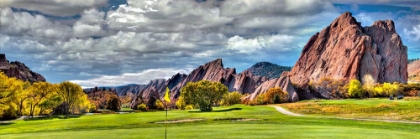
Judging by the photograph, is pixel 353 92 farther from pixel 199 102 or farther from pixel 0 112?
pixel 0 112

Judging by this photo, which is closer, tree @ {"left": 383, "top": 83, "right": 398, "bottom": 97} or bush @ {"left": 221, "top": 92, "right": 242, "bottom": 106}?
bush @ {"left": 221, "top": 92, "right": 242, "bottom": 106}

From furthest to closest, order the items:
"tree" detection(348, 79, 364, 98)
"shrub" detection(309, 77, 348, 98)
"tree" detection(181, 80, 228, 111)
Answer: "shrub" detection(309, 77, 348, 98), "tree" detection(348, 79, 364, 98), "tree" detection(181, 80, 228, 111)

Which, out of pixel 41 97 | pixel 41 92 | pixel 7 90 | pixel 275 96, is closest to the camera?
pixel 7 90

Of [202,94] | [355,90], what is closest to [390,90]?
[355,90]

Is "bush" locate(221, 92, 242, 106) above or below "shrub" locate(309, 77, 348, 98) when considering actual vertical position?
below

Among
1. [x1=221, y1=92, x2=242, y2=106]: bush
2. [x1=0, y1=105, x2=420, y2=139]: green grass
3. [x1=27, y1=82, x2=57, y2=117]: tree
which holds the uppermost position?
[x1=27, y1=82, x2=57, y2=117]: tree

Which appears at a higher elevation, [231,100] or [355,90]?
[355,90]

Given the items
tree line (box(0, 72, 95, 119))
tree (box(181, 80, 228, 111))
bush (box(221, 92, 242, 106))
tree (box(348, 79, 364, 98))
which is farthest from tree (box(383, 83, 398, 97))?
tree line (box(0, 72, 95, 119))

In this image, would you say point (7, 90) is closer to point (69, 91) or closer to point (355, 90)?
point (69, 91)

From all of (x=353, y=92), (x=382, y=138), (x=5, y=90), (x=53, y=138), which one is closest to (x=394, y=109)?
(x=382, y=138)

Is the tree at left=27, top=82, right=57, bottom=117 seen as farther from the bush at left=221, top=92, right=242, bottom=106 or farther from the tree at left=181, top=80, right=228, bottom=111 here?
the bush at left=221, top=92, right=242, bottom=106

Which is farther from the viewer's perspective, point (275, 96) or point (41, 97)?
point (275, 96)

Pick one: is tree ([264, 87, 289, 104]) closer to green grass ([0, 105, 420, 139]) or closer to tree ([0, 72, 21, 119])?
green grass ([0, 105, 420, 139])

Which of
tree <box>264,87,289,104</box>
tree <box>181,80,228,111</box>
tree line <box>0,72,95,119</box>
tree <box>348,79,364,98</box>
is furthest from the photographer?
tree <box>348,79,364,98</box>
